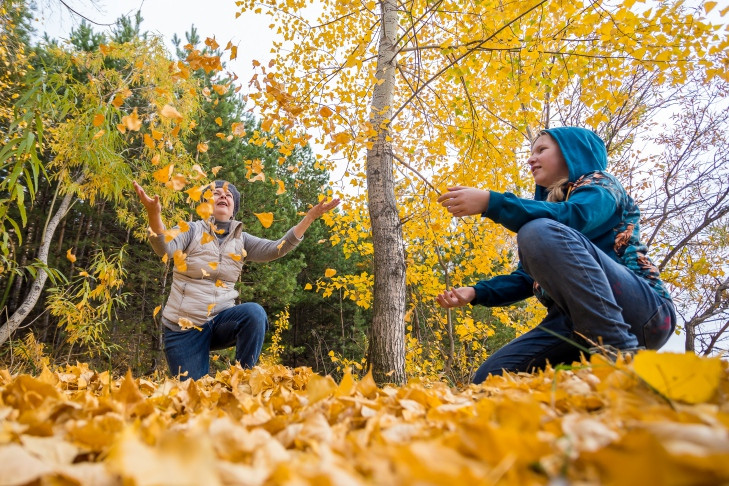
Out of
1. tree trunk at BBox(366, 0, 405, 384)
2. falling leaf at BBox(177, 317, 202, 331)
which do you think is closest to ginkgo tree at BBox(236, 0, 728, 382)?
tree trunk at BBox(366, 0, 405, 384)

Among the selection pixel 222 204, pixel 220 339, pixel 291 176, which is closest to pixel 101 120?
pixel 222 204

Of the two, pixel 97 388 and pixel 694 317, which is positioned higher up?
pixel 694 317

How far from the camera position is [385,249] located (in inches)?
110

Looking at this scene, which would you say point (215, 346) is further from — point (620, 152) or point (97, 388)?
point (620, 152)

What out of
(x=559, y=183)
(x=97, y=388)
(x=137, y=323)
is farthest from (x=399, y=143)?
(x=137, y=323)

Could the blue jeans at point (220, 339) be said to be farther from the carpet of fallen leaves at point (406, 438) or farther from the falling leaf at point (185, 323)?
the carpet of fallen leaves at point (406, 438)

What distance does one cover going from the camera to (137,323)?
10219 millimetres

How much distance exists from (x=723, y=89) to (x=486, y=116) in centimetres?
421

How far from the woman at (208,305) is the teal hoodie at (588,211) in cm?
113

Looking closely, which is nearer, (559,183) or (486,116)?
(559,183)

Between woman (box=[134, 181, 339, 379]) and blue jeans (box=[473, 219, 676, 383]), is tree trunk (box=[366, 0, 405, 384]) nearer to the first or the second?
woman (box=[134, 181, 339, 379])

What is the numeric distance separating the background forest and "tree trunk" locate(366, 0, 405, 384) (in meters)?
0.15

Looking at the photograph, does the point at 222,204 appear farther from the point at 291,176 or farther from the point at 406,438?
the point at 291,176

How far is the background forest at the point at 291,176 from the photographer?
7.42ft
